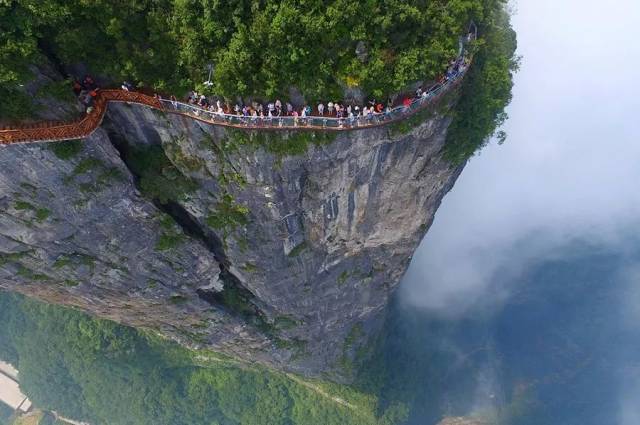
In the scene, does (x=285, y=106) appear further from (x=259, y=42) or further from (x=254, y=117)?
(x=259, y=42)

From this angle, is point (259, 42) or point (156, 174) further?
point (156, 174)

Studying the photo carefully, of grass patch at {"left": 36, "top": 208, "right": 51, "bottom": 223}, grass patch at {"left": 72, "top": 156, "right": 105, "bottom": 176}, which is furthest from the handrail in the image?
grass patch at {"left": 36, "top": 208, "right": 51, "bottom": 223}

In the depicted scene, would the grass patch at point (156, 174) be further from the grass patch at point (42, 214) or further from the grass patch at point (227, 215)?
the grass patch at point (42, 214)

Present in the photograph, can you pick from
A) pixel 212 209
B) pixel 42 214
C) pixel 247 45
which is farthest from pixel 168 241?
pixel 247 45

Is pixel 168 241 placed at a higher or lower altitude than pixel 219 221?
lower

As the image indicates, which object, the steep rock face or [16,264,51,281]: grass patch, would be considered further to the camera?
[16,264,51,281]: grass patch

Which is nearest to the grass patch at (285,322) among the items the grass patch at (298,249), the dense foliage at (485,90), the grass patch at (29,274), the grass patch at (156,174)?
the grass patch at (298,249)

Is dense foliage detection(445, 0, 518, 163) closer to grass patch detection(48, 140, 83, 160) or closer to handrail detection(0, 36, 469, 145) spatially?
handrail detection(0, 36, 469, 145)
